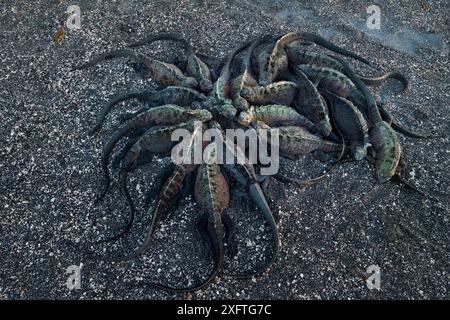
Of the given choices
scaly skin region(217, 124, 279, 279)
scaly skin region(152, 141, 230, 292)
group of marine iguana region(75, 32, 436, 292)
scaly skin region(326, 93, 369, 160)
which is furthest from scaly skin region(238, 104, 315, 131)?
scaly skin region(152, 141, 230, 292)

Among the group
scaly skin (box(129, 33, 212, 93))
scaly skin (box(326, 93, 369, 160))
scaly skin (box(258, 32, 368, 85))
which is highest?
scaly skin (box(129, 33, 212, 93))

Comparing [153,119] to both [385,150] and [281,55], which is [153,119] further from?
[385,150]

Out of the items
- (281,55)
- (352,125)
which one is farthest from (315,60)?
(352,125)

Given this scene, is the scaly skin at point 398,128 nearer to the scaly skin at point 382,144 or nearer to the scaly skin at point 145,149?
the scaly skin at point 382,144

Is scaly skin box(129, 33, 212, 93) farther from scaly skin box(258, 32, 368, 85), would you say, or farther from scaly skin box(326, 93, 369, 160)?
scaly skin box(326, 93, 369, 160)

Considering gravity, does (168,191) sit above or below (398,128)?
above

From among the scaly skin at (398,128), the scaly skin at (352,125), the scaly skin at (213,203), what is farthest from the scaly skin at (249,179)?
the scaly skin at (398,128)
